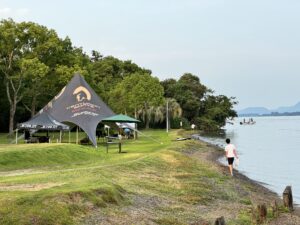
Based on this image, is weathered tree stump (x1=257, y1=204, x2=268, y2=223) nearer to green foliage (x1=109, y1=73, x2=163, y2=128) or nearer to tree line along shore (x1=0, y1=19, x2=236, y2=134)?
tree line along shore (x1=0, y1=19, x2=236, y2=134)

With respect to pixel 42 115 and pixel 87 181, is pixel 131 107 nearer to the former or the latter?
pixel 42 115

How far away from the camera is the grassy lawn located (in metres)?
11.7

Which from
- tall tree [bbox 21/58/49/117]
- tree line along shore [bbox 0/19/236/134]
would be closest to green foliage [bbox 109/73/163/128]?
tree line along shore [bbox 0/19/236/134]

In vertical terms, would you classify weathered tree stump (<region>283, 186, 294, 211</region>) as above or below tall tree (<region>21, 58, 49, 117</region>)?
below

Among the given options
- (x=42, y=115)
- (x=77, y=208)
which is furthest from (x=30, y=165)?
(x=42, y=115)

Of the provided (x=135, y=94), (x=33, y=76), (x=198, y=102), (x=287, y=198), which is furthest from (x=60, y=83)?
(x=198, y=102)

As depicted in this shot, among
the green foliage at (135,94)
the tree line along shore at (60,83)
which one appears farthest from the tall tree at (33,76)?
the green foliage at (135,94)

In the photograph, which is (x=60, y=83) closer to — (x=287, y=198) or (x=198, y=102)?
(x=287, y=198)

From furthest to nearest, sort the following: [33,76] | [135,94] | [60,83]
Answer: [135,94]
[60,83]
[33,76]

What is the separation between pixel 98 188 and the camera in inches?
559

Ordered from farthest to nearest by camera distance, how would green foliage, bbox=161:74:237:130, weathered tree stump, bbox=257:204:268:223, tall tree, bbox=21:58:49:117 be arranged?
green foliage, bbox=161:74:237:130 → tall tree, bbox=21:58:49:117 → weathered tree stump, bbox=257:204:268:223

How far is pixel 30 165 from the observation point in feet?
73.3

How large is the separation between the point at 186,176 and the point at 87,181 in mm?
8254

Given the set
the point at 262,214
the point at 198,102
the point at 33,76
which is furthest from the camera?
the point at 198,102
